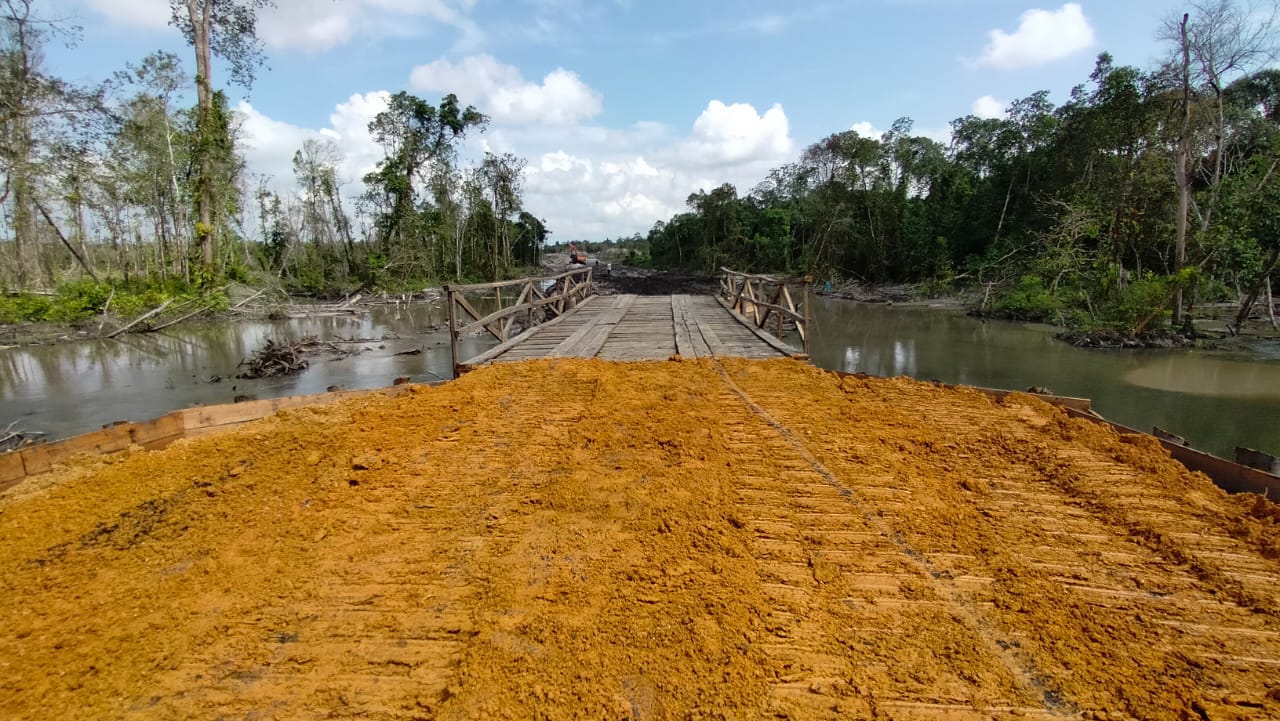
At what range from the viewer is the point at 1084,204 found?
17656 mm

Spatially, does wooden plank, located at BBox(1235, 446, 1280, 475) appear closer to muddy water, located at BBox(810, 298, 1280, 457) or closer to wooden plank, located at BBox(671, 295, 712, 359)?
muddy water, located at BBox(810, 298, 1280, 457)

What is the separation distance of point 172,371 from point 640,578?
12.4 metres

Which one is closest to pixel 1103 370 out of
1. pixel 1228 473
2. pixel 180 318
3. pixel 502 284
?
pixel 1228 473

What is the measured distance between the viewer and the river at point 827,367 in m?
8.24

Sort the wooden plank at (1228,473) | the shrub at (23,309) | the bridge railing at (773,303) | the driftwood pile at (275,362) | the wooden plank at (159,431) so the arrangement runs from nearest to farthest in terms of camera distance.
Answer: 1. the wooden plank at (1228,473)
2. the wooden plank at (159,431)
3. the bridge railing at (773,303)
4. the driftwood pile at (275,362)
5. the shrub at (23,309)

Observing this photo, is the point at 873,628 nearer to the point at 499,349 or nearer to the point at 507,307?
the point at 499,349

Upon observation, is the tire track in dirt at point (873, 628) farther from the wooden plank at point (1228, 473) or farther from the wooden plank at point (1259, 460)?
the wooden plank at point (1259, 460)

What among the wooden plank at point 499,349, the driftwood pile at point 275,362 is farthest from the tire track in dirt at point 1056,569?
the driftwood pile at point 275,362

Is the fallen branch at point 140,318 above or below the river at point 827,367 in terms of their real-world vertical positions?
above

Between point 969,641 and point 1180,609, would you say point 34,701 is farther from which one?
point 1180,609

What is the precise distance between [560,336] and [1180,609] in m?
7.90

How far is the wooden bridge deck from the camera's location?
7.39 meters

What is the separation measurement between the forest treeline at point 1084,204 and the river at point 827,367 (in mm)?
2375

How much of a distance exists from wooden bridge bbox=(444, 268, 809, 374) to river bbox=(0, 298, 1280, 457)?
99.6 inches
